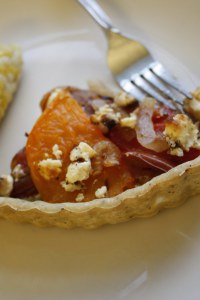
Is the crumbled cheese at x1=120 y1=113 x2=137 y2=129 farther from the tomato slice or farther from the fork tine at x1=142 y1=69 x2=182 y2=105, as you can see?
the fork tine at x1=142 y1=69 x2=182 y2=105

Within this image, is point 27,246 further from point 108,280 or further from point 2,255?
point 108,280

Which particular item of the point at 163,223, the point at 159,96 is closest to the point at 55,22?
the point at 159,96

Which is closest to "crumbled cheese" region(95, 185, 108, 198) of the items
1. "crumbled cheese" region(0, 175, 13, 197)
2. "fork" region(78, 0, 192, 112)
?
"crumbled cheese" region(0, 175, 13, 197)

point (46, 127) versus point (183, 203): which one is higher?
point (46, 127)

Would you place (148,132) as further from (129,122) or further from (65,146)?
(65,146)

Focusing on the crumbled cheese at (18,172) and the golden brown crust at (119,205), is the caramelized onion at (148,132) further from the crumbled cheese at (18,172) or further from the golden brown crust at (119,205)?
the crumbled cheese at (18,172)

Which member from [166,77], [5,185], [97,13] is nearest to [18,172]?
[5,185]

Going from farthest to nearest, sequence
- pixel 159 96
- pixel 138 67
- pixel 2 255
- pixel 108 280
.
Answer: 1. pixel 138 67
2. pixel 159 96
3. pixel 2 255
4. pixel 108 280
